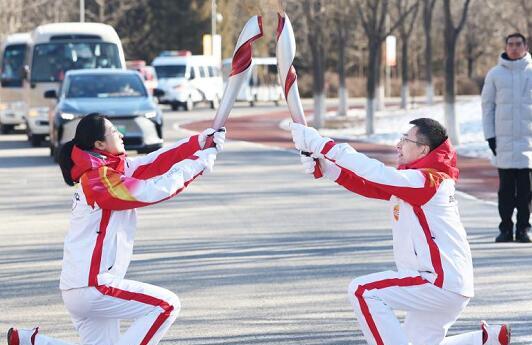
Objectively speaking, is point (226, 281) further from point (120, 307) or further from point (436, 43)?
point (436, 43)

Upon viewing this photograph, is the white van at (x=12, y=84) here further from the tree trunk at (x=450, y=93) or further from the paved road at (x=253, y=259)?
the paved road at (x=253, y=259)

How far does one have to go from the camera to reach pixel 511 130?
12969 millimetres

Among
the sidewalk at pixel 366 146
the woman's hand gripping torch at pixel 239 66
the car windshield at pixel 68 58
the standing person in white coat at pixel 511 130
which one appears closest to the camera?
the woman's hand gripping torch at pixel 239 66

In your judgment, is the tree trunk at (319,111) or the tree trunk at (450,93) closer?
the tree trunk at (450,93)

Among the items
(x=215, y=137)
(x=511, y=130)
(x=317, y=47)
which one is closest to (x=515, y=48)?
(x=511, y=130)

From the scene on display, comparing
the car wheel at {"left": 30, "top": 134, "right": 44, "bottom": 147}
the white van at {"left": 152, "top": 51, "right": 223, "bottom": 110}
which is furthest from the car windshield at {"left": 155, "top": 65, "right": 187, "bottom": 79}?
the car wheel at {"left": 30, "top": 134, "right": 44, "bottom": 147}

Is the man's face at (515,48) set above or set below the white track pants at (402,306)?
above

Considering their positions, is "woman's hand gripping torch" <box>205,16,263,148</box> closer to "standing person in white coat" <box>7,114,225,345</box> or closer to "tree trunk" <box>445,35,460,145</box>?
"standing person in white coat" <box>7,114,225,345</box>

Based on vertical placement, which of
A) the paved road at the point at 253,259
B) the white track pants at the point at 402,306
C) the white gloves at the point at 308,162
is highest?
the white gloves at the point at 308,162

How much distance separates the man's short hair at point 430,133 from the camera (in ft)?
22.7

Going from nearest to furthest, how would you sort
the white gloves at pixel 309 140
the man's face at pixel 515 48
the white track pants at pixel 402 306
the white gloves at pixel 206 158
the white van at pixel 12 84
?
the white track pants at pixel 402 306
the white gloves at pixel 309 140
the white gloves at pixel 206 158
the man's face at pixel 515 48
the white van at pixel 12 84

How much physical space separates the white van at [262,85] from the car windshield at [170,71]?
4312 millimetres

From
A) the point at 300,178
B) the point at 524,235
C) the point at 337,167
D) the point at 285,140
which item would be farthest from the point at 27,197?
the point at 285,140

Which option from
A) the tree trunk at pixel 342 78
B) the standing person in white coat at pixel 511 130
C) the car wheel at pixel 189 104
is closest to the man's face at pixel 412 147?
the standing person in white coat at pixel 511 130
